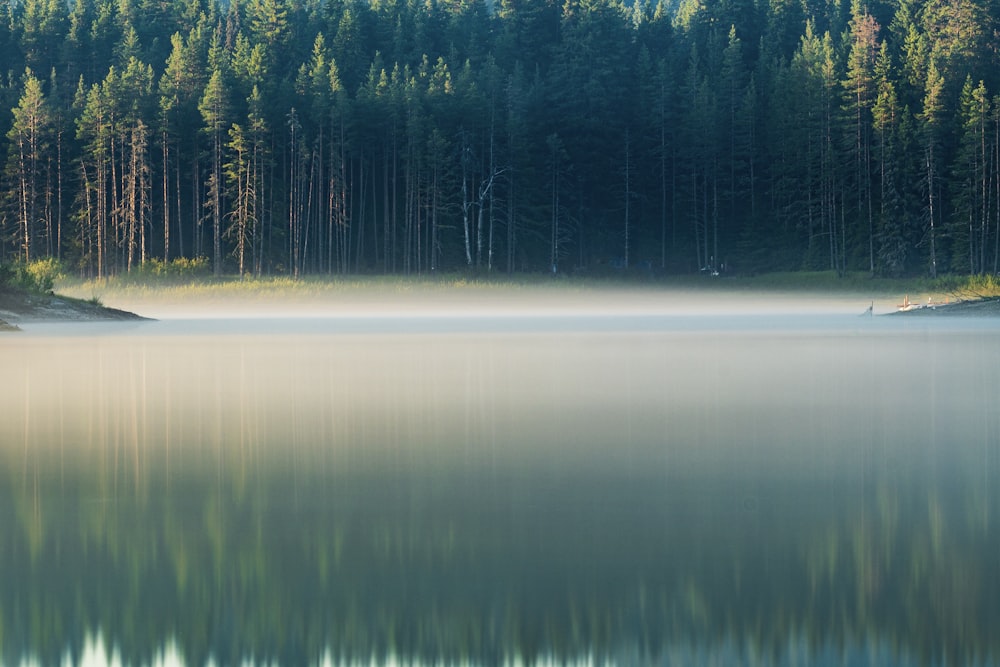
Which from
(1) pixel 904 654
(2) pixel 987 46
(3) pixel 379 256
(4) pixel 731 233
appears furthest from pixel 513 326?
(2) pixel 987 46

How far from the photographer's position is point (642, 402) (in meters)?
15.5

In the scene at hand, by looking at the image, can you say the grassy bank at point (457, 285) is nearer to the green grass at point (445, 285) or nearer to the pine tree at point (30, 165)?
the green grass at point (445, 285)

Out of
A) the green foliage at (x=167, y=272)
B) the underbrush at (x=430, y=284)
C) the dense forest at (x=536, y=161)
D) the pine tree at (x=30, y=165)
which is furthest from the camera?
the pine tree at (x=30, y=165)

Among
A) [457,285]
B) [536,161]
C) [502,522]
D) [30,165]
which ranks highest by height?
[536,161]

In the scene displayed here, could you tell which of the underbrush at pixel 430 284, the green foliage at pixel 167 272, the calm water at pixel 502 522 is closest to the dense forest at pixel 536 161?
the green foliage at pixel 167 272

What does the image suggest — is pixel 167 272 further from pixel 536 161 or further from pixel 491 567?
pixel 491 567

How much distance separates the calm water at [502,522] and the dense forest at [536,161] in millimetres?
55768

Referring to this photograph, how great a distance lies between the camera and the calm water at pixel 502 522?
5.48 meters

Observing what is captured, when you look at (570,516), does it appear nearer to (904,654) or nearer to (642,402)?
(904,654)

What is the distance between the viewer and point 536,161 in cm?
8344

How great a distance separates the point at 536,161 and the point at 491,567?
77.7m

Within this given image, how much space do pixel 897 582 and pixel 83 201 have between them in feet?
253

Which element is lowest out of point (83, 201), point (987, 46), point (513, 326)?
point (513, 326)

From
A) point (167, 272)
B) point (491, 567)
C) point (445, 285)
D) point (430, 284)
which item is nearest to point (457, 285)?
point (445, 285)
